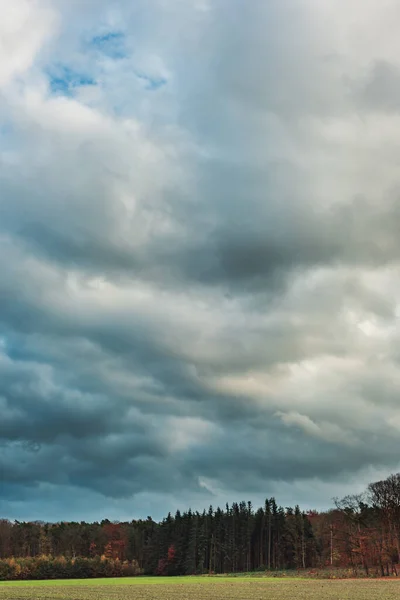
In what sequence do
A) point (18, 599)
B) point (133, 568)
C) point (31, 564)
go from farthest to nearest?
point (133, 568)
point (31, 564)
point (18, 599)

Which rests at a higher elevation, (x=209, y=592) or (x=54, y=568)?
(x=54, y=568)

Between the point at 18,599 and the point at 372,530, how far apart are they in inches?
4513

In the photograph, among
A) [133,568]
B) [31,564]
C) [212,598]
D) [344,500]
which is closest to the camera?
[212,598]

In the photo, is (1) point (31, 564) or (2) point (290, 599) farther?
(1) point (31, 564)

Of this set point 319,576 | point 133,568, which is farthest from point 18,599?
point 133,568

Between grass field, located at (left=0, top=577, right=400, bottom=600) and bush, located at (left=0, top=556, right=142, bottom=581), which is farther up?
bush, located at (left=0, top=556, right=142, bottom=581)

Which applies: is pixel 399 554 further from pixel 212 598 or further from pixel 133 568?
pixel 212 598

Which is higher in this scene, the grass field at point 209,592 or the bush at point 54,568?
the bush at point 54,568

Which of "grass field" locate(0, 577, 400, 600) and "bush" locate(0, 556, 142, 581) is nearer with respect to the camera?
"grass field" locate(0, 577, 400, 600)

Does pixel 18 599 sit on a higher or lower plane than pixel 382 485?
lower

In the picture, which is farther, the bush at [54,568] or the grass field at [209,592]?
the bush at [54,568]

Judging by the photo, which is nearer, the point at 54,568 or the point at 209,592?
the point at 209,592

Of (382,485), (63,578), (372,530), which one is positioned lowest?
(63,578)

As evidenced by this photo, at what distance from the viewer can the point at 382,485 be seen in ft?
544
